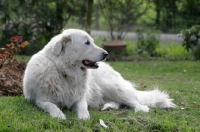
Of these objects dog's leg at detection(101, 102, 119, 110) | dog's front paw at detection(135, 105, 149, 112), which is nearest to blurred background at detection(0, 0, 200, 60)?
dog's leg at detection(101, 102, 119, 110)

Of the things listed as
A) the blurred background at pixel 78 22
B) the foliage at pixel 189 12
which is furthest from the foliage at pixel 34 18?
the foliage at pixel 189 12

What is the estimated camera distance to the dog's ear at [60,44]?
16.4ft

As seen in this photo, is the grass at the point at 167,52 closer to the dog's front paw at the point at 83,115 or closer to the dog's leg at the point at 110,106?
the dog's leg at the point at 110,106

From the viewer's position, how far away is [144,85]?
25.0 feet

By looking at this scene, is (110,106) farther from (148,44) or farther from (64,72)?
(148,44)

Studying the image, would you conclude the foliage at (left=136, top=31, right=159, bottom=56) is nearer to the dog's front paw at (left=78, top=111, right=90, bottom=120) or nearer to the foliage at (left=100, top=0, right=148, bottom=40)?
the foliage at (left=100, top=0, right=148, bottom=40)

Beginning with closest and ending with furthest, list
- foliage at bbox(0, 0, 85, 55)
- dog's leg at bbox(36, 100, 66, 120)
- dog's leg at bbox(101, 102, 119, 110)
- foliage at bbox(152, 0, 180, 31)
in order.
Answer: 1. dog's leg at bbox(36, 100, 66, 120)
2. dog's leg at bbox(101, 102, 119, 110)
3. foliage at bbox(0, 0, 85, 55)
4. foliage at bbox(152, 0, 180, 31)

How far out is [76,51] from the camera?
507cm

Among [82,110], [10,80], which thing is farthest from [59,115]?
[10,80]

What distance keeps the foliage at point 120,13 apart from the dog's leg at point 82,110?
9343 mm

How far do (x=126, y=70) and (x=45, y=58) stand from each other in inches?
235

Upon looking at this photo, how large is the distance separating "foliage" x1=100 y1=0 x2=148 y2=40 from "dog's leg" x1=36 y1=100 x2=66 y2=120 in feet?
31.5

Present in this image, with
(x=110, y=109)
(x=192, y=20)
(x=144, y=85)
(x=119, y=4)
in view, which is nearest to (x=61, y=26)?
(x=119, y=4)

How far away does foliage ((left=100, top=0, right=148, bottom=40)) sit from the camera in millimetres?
14430
